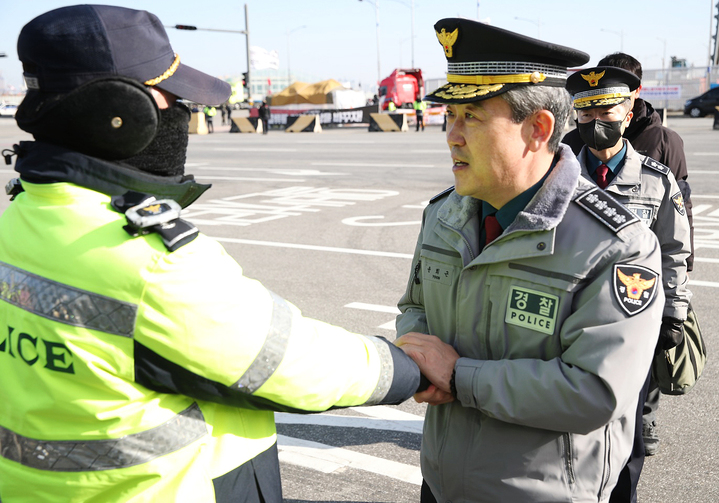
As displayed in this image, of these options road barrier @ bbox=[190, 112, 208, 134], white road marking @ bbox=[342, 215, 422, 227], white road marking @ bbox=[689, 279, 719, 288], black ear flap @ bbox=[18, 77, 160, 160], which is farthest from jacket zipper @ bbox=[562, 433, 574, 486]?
road barrier @ bbox=[190, 112, 208, 134]

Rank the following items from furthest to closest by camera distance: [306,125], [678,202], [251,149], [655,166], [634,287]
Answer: [306,125] → [251,149] → [655,166] → [678,202] → [634,287]

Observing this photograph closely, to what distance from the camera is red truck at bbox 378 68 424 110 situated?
4438 cm

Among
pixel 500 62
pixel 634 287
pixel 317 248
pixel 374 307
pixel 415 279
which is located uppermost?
→ pixel 500 62

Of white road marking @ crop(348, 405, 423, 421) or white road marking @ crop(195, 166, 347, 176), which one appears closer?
white road marking @ crop(348, 405, 423, 421)

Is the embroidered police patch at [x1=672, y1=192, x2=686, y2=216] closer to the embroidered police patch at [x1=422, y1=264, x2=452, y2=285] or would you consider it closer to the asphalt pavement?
the asphalt pavement

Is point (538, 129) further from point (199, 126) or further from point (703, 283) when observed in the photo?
point (199, 126)

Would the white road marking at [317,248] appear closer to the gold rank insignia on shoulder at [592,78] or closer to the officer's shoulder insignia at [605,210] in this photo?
the gold rank insignia on shoulder at [592,78]

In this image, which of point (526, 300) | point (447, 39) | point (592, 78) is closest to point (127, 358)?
point (526, 300)

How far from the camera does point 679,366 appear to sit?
347cm

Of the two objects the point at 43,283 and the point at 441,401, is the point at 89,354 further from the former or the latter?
the point at 441,401

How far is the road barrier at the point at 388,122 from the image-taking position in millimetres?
34750

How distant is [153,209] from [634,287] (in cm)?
124

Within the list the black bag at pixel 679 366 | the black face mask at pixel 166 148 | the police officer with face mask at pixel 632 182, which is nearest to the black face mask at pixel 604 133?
the police officer with face mask at pixel 632 182

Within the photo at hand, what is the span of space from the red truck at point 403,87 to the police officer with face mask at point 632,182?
40.1 metres
